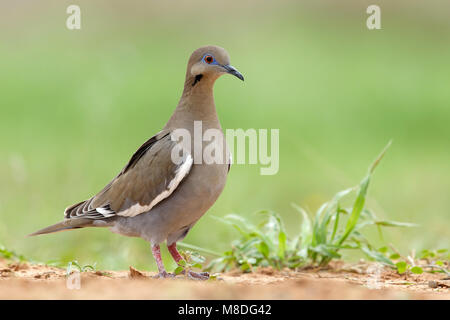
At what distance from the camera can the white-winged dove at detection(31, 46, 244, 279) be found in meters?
4.69

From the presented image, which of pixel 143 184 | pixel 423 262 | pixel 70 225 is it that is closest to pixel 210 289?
pixel 143 184

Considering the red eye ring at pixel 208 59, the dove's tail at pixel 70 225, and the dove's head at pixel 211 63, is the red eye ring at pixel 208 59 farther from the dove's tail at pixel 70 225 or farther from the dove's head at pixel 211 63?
the dove's tail at pixel 70 225

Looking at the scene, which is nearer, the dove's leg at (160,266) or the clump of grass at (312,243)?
the dove's leg at (160,266)

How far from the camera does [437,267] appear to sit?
16.0 feet

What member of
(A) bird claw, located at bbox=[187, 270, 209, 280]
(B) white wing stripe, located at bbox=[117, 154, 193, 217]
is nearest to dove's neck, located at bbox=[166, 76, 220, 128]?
(B) white wing stripe, located at bbox=[117, 154, 193, 217]

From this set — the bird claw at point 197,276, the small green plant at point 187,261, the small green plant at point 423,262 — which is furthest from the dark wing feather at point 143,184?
the small green plant at point 423,262

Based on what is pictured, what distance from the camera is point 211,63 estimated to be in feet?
16.2

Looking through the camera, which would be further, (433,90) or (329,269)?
(433,90)

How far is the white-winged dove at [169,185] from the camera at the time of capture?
4.69 meters

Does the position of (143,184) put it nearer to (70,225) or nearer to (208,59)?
(70,225)

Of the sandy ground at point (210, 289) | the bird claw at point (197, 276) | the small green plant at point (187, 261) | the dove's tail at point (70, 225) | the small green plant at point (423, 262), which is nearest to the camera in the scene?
the sandy ground at point (210, 289)
